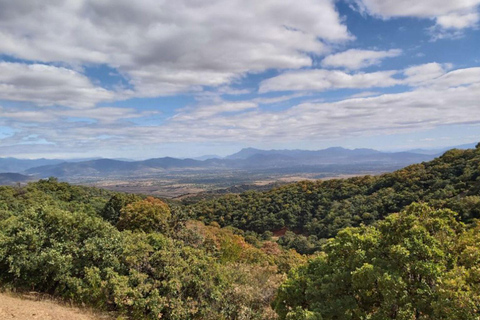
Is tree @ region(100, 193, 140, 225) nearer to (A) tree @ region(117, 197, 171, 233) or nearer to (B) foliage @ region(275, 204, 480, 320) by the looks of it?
(A) tree @ region(117, 197, 171, 233)

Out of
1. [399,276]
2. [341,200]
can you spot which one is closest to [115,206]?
[399,276]

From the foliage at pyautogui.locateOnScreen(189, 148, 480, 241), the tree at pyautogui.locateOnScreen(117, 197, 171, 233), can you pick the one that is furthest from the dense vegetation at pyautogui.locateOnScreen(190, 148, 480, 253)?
the tree at pyautogui.locateOnScreen(117, 197, 171, 233)

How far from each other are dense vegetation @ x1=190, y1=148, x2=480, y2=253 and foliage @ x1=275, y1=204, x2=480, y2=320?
30.3m

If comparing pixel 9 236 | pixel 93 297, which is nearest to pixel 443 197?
pixel 93 297

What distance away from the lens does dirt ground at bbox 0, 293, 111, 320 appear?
425 inches

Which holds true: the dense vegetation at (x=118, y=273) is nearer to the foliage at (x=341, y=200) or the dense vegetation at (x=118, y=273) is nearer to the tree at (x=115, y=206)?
the tree at (x=115, y=206)

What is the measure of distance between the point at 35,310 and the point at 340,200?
56292 millimetres

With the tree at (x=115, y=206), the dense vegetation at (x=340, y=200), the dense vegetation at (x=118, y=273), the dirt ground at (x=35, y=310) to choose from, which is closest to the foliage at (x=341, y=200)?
the dense vegetation at (x=340, y=200)

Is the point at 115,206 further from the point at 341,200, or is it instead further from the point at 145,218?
the point at 341,200

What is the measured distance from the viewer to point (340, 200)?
60312 mm

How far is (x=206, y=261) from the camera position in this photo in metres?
15.2

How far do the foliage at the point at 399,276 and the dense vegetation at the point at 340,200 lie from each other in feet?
99.3

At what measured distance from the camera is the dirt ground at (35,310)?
10805mm

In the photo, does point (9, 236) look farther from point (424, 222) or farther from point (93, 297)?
point (424, 222)
